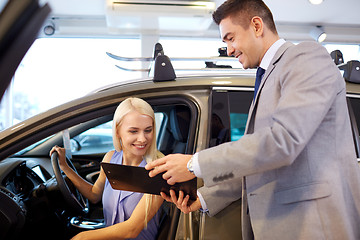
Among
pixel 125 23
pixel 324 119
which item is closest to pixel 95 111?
pixel 324 119

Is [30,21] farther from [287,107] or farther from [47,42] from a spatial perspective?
[47,42]

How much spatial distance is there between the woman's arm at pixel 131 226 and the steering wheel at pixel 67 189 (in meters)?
0.27

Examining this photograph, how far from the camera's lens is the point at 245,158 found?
3.48 feet

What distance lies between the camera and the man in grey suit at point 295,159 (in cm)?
106

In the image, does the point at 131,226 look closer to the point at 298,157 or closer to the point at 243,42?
the point at 298,157

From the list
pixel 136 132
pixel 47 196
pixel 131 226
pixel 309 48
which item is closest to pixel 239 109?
pixel 136 132

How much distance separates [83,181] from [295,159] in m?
1.30

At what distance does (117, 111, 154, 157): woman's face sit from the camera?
A: 1.76 meters

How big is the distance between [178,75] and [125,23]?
180 inches

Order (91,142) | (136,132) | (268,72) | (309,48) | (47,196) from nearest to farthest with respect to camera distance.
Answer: (309,48) < (268,72) < (136,132) < (47,196) < (91,142)

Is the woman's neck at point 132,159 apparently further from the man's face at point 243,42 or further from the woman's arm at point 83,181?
the man's face at point 243,42

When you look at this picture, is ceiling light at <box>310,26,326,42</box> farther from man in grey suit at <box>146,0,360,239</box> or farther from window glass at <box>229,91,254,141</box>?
man in grey suit at <box>146,0,360,239</box>

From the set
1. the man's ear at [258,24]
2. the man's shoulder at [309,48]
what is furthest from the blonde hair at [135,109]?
the man's shoulder at [309,48]

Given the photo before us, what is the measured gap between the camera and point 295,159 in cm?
119
